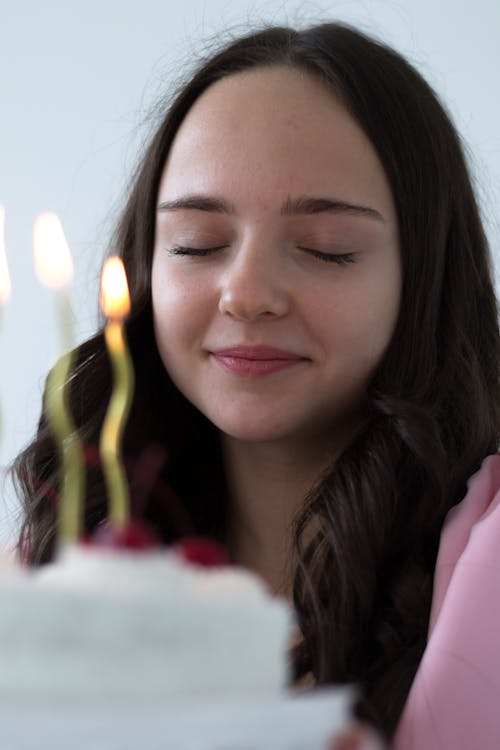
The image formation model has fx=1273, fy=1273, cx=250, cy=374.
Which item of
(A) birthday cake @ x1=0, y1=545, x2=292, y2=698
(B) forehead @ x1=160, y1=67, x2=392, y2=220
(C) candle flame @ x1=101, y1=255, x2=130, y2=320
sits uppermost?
(C) candle flame @ x1=101, y1=255, x2=130, y2=320

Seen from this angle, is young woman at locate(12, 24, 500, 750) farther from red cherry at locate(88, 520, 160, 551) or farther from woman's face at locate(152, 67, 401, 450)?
red cherry at locate(88, 520, 160, 551)

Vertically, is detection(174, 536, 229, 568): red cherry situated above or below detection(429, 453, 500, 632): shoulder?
above

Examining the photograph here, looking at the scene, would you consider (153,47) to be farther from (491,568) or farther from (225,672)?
(225,672)

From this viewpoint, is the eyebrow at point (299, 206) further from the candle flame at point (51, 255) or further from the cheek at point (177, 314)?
the candle flame at point (51, 255)

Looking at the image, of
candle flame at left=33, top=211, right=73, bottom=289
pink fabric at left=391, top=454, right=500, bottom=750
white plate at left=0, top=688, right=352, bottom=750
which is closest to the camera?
white plate at left=0, top=688, right=352, bottom=750

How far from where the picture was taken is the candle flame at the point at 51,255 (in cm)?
62

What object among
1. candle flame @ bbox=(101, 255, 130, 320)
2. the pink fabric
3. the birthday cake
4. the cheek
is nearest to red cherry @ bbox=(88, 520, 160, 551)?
the birthday cake

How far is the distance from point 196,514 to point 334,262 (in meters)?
0.36

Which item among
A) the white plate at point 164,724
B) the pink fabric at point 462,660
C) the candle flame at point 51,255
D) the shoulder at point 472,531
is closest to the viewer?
the white plate at point 164,724

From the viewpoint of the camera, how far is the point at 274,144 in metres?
1.12

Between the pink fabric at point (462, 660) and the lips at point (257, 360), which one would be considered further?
the lips at point (257, 360)

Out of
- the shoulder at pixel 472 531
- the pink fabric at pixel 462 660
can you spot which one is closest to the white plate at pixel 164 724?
the pink fabric at pixel 462 660

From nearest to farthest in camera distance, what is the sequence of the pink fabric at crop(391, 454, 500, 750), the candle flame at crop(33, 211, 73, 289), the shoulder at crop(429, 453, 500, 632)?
the candle flame at crop(33, 211, 73, 289)
the pink fabric at crop(391, 454, 500, 750)
the shoulder at crop(429, 453, 500, 632)

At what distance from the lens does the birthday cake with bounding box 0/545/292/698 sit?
21.0 inches
